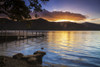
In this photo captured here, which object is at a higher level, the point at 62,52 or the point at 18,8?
the point at 18,8

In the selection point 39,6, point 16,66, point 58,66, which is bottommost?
point 58,66

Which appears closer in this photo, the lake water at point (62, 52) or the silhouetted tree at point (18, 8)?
the silhouetted tree at point (18, 8)

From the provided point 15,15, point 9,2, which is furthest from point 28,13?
point 9,2

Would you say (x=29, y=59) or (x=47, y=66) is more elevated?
(x=29, y=59)

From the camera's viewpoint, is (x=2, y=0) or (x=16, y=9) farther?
(x=16, y=9)

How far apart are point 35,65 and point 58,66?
122 inches

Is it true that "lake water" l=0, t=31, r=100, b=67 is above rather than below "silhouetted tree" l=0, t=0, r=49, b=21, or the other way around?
below

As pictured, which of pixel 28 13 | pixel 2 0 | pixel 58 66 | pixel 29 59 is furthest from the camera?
pixel 58 66

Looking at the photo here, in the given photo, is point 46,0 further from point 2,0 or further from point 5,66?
point 5,66

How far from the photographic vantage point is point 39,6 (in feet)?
35.9

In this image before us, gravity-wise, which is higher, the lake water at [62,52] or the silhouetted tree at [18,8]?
the silhouetted tree at [18,8]

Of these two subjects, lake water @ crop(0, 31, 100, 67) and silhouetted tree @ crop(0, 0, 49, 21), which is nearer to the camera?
silhouetted tree @ crop(0, 0, 49, 21)

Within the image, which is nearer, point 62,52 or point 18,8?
point 18,8

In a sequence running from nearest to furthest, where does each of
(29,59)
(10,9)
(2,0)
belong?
1. (2,0)
2. (10,9)
3. (29,59)
